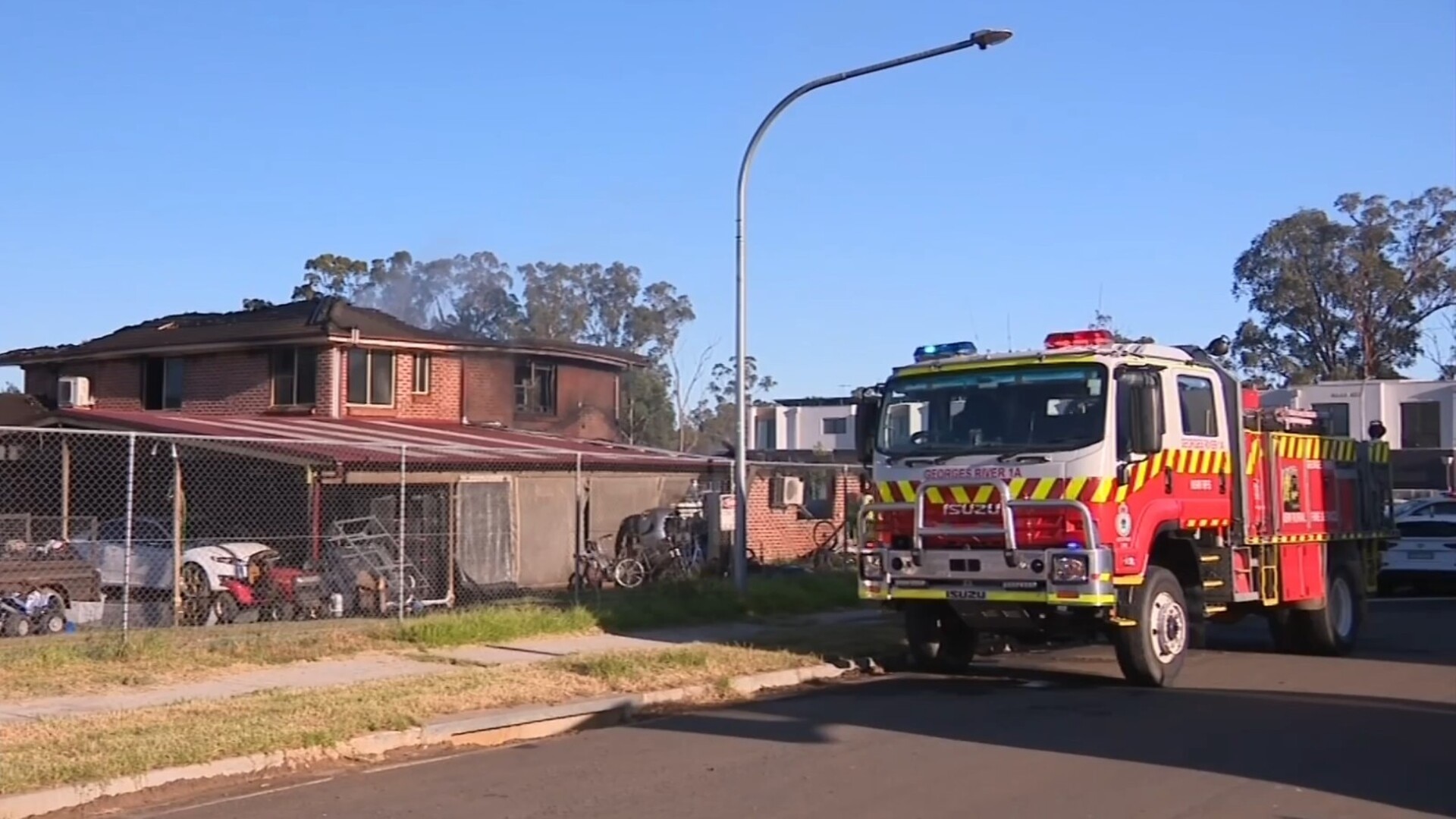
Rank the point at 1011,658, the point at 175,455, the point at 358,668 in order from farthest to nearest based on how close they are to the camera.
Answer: the point at 1011,658 → the point at 175,455 → the point at 358,668

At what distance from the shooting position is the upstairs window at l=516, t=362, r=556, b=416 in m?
35.5

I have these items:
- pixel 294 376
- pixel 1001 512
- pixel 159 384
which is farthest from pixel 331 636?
pixel 159 384

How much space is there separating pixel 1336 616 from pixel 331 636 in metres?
10.8

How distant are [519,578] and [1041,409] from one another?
46.3 ft

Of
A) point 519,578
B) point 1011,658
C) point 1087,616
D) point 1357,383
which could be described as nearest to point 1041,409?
point 1087,616

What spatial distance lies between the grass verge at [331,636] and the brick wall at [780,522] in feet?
26.4

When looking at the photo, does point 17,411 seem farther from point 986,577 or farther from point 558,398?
point 986,577

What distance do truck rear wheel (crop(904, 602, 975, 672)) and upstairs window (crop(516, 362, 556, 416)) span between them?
21.1 metres

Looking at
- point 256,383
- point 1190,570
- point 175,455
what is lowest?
point 1190,570

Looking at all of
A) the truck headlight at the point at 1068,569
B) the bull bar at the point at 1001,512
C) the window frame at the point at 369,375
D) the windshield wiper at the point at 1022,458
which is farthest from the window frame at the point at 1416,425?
the truck headlight at the point at 1068,569

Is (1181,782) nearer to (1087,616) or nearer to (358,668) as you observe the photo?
(1087,616)

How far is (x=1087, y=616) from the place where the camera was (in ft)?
44.3

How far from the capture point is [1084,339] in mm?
13586

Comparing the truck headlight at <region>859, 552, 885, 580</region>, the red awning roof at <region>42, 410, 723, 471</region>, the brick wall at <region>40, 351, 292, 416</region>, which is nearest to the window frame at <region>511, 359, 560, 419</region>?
the red awning roof at <region>42, 410, 723, 471</region>
